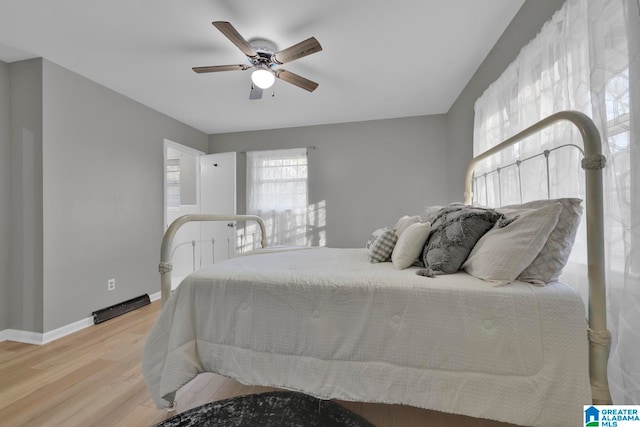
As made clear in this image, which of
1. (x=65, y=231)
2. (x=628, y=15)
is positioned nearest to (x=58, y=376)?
(x=65, y=231)

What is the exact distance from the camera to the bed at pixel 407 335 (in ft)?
3.26

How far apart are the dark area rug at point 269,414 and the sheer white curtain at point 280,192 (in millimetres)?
2975

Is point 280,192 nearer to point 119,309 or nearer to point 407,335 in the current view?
point 119,309

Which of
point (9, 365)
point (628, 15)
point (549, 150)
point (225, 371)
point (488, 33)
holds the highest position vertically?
point (488, 33)

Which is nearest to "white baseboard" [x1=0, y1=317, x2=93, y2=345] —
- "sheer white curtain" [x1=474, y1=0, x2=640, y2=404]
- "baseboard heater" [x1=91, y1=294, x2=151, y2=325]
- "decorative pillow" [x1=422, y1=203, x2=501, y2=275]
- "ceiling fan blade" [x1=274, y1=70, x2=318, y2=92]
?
"baseboard heater" [x1=91, y1=294, x2=151, y2=325]

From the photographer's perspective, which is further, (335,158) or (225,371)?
(335,158)

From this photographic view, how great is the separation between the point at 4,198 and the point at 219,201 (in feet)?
7.32

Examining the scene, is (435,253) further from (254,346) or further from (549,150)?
(254,346)

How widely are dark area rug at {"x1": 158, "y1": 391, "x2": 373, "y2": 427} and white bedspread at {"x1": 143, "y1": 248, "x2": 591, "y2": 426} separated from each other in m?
0.08

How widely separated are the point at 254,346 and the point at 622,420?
1435mm

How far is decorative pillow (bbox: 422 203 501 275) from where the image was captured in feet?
4.25

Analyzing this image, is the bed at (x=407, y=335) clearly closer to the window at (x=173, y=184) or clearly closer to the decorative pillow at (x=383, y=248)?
the decorative pillow at (x=383, y=248)

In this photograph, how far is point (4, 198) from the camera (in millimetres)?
2346

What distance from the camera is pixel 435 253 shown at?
4.44ft
